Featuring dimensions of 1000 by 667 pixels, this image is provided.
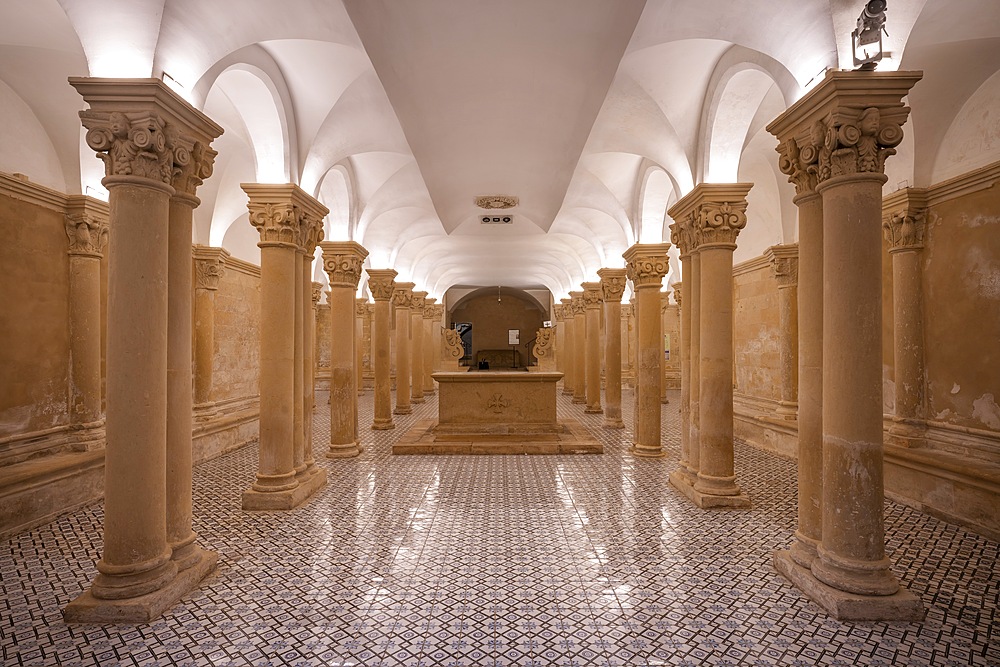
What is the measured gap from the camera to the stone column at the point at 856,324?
4.04m

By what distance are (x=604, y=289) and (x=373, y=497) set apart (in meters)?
8.96

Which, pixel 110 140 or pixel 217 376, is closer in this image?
pixel 110 140

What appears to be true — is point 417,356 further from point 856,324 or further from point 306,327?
point 856,324

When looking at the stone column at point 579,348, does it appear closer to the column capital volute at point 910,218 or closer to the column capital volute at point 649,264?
the column capital volute at point 649,264

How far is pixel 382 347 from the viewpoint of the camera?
13781 mm

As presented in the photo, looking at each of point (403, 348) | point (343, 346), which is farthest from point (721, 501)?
point (403, 348)

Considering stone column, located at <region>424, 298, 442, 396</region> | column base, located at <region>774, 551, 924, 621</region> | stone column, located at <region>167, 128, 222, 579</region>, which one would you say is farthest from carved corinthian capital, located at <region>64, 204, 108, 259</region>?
stone column, located at <region>424, 298, 442, 396</region>

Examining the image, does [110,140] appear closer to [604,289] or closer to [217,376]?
[217,376]

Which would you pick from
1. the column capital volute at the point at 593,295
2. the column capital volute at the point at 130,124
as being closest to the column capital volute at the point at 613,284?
the column capital volute at the point at 593,295

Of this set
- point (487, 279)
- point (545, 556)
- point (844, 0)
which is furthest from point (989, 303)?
point (487, 279)

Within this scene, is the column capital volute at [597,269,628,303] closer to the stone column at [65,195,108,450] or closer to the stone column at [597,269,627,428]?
the stone column at [597,269,627,428]

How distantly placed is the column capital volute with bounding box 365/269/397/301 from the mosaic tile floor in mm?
7650

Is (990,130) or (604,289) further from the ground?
(990,130)

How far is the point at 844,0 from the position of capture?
13.8ft
